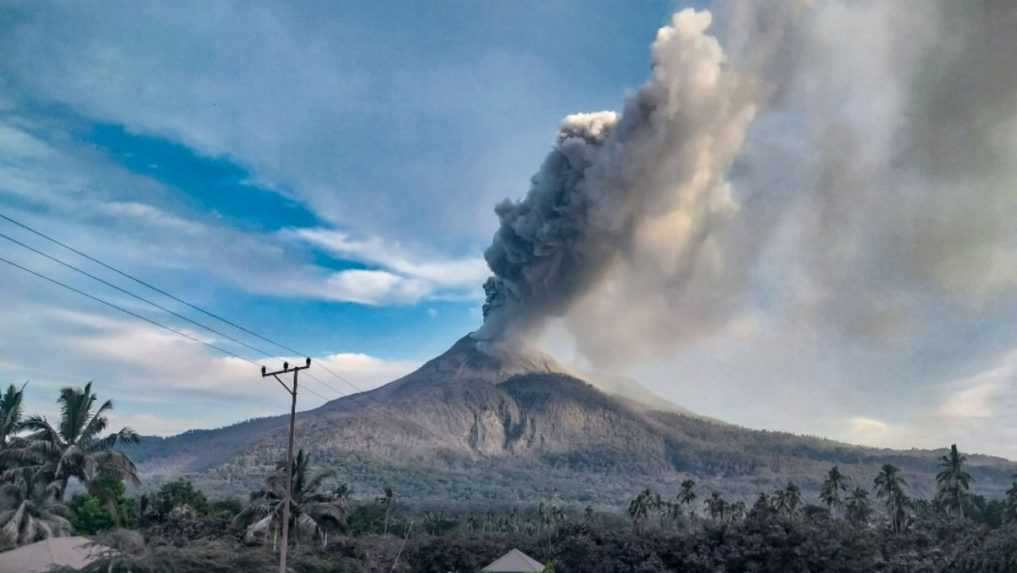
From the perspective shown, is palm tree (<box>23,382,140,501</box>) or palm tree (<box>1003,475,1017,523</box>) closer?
palm tree (<box>23,382,140,501</box>)

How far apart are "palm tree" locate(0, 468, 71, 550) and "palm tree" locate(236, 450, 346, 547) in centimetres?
916

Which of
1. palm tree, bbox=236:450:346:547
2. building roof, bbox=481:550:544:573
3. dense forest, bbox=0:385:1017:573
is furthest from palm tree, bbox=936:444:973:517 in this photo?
palm tree, bbox=236:450:346:547

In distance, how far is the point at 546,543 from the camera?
197ft

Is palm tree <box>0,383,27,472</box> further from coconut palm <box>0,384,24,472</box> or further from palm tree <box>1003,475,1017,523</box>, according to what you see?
palm tree <box>1003,475,1017,523</box>

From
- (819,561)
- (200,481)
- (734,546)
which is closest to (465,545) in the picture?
(734,546)

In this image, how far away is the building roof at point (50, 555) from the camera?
3234 cm

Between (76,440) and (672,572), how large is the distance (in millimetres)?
34567

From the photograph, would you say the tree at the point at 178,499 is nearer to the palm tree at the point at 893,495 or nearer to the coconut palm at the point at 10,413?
the coconut palm at the point at 10,413

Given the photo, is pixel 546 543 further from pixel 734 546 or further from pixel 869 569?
pixel 869 569

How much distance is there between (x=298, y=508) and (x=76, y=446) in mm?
11833

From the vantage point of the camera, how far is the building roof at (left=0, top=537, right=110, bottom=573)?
32.3 metres

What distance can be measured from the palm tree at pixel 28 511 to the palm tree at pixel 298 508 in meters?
9.16

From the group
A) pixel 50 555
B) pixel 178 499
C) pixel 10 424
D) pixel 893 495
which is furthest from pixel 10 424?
pixel 893 495

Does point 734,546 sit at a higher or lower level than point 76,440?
lower
